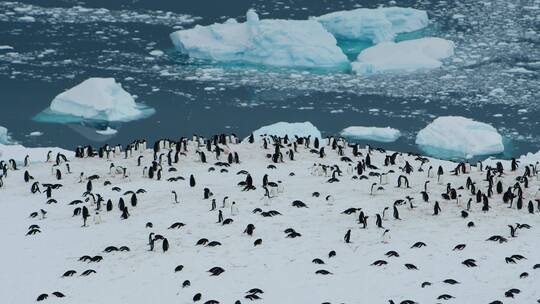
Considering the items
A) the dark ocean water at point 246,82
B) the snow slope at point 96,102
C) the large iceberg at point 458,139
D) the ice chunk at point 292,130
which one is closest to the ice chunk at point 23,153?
the dark ocean water at point 246,82

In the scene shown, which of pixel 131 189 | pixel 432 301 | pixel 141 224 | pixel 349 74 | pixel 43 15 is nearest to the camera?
pixel 432 301

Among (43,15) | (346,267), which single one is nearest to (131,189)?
(346,267)

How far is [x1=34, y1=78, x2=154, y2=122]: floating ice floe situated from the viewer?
40344mm

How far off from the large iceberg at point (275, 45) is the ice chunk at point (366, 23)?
9.43 ft

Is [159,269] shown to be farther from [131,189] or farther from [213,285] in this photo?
[131,189]

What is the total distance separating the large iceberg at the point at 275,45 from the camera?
4683cm

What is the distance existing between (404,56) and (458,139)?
1028 centimetres

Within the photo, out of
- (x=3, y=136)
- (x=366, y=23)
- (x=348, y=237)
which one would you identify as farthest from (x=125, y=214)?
(x=366, y=23)

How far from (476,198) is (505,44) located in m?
27.7

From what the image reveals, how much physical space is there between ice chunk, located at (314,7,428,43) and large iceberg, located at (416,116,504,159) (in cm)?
1348

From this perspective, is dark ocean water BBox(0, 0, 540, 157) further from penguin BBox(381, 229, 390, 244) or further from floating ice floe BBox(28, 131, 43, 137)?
penguin BBox(381, 229, 390, 244)

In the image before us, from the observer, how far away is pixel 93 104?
1592 inches

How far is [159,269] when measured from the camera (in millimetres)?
19062

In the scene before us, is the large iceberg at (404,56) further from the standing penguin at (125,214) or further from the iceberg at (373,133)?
the standing penguin at (125,214)
